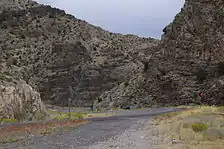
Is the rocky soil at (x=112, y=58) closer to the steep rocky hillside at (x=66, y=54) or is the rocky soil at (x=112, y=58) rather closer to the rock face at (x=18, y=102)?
the steep rocky hillside at (x=66, y=54)

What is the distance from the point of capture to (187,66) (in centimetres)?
8062

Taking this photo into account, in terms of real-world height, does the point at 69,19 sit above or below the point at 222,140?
above

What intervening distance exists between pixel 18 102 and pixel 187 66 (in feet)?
124

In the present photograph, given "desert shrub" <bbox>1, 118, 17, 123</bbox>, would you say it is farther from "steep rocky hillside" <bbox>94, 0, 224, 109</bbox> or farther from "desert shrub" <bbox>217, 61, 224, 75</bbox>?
"desert shrub" <bbox>217, 61, 224, 75</bbox>

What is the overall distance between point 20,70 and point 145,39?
42392 millimetres

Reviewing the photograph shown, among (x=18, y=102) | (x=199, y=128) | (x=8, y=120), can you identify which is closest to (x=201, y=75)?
(x=18, y=102)

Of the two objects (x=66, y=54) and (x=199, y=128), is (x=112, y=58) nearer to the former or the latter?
(x=66, y=54)

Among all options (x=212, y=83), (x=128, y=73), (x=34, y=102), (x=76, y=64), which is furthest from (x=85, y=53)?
(x=34, y=102)

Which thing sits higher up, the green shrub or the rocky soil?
the rocky soil

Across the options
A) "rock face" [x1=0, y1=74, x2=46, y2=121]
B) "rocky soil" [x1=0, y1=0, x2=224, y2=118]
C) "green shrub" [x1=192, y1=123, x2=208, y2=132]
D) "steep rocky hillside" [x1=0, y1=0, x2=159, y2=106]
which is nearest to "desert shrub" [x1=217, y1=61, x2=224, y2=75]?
"rocky soil" [x1=0, y1=0, x2=224, y2=118]

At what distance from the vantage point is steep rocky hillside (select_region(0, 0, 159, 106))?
118250mm

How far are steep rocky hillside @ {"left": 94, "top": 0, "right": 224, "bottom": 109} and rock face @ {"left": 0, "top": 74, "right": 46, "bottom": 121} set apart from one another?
28402 mm

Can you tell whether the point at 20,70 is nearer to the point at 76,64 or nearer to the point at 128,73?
the point at 76,64

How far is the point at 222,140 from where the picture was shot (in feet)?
67.4
